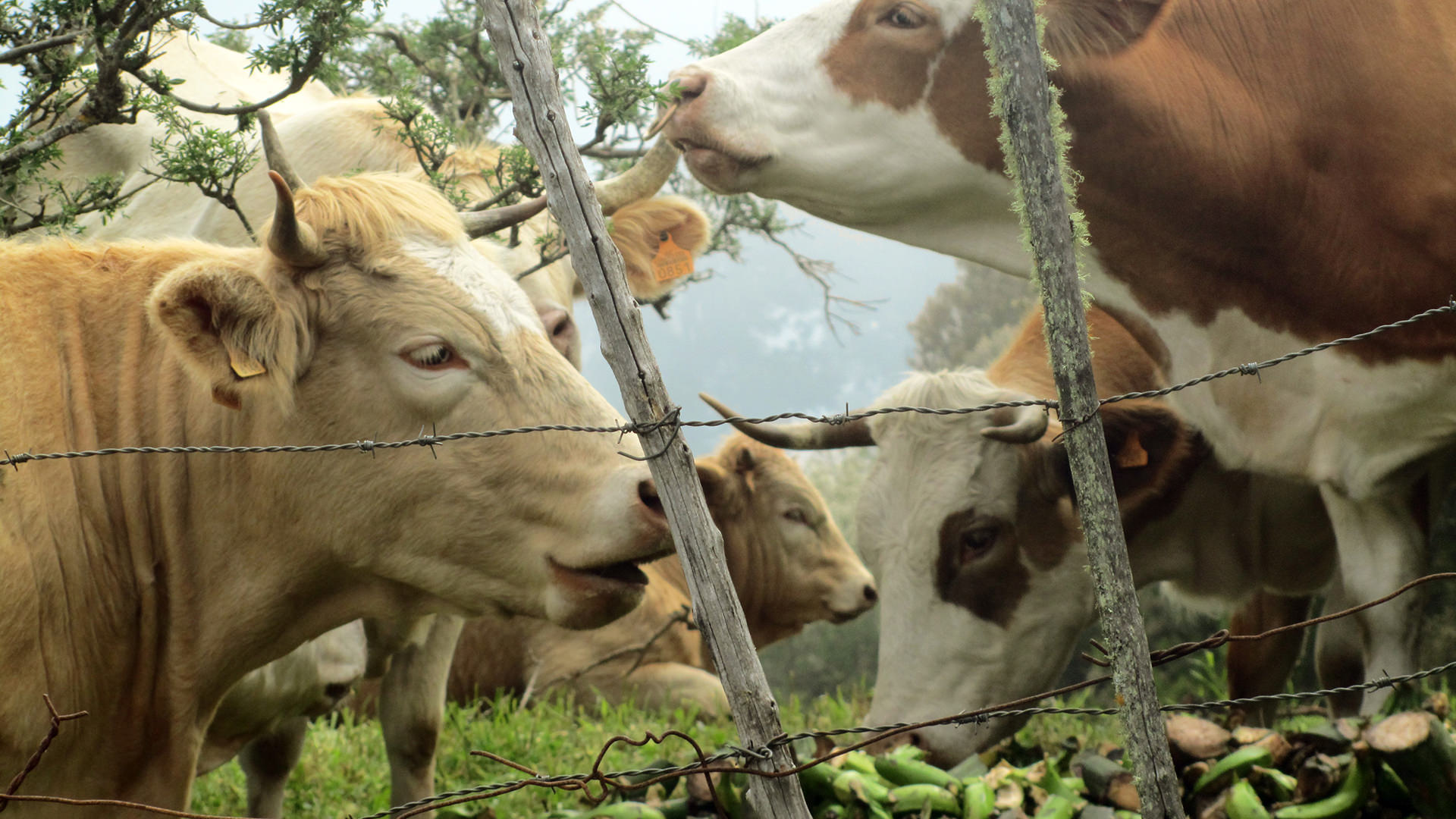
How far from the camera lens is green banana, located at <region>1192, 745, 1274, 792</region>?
2.68 m

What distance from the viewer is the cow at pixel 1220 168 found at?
322 centimetres

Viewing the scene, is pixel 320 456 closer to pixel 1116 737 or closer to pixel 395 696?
pixel 395 696

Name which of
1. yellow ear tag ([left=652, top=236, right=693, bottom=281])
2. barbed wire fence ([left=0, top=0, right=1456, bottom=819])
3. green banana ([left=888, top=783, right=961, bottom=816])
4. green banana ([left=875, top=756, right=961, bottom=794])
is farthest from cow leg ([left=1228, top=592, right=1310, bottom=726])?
barbed wire fence ([left=0, top=0, right=1456, bottom=819])

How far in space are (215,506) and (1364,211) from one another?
2.97 meters

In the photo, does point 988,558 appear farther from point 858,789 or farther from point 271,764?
Answer: point 271,764

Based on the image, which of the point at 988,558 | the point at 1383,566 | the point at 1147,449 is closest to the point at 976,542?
the point at 988,558

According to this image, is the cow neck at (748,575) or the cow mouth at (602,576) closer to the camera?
the cow mouth at (602,576)

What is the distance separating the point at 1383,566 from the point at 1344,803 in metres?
1.17

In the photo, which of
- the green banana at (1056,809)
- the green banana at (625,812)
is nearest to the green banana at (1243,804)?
the green banana at (1056,809)

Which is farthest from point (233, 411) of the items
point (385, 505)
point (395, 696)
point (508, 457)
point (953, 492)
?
point (953, 492)

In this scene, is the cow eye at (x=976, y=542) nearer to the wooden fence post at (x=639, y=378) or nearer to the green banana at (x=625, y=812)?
the green banana at (x=625, y=812)

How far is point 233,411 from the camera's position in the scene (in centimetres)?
263

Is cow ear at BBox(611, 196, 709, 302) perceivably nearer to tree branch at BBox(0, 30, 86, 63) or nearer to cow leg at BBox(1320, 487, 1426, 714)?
tree branch at BBox(0, 30, 86, 63)

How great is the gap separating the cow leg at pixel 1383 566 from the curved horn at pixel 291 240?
2.91 metres
